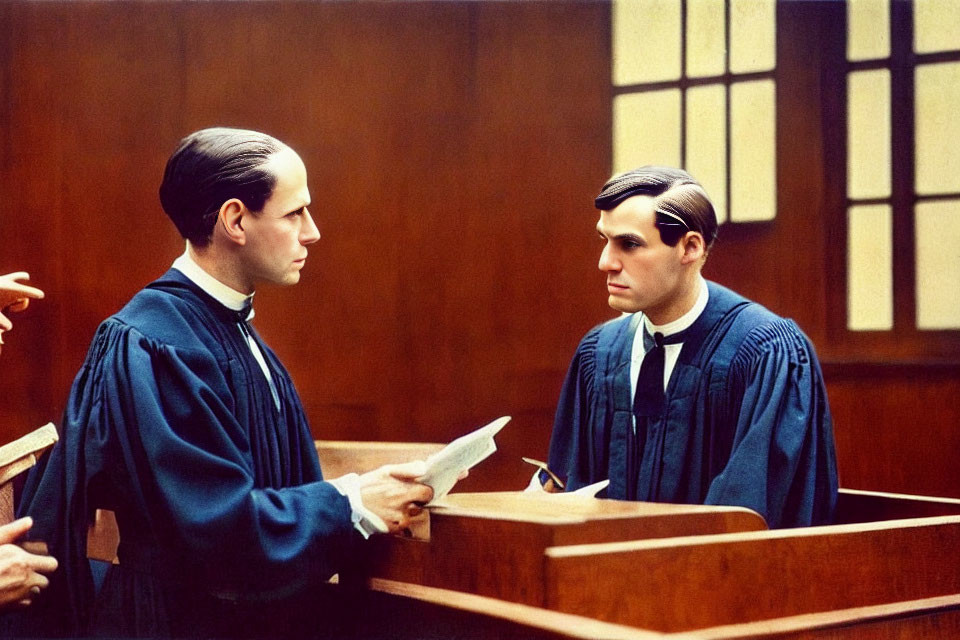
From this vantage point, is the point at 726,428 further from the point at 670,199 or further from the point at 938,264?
the point at 938,264

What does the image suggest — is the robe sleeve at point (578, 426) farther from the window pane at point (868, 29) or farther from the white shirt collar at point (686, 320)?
the window pane at point (868, 29)

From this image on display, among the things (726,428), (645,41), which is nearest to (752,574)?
(726,428)

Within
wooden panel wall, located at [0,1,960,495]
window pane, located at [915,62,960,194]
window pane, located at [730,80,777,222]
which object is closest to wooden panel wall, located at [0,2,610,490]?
wooden panel wall, located at [0,1,960,495]

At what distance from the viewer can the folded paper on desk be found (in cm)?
233

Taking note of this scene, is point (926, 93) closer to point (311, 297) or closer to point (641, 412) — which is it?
point (641, 412)

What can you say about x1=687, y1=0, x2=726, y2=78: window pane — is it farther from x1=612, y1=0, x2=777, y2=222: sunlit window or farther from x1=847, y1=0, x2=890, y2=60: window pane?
x1=847, y1=0, x2=890, y2=60: window pane

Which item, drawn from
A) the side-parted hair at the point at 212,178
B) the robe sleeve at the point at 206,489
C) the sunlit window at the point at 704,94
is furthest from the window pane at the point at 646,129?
the robe sleeve at the point at 206,489

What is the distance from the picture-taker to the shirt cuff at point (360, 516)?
7.82 feet

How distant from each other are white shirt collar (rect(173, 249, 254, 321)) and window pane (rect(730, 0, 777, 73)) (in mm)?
2836

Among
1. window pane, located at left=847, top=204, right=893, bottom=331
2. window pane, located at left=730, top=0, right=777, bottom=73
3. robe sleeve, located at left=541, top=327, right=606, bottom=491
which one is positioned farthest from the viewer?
window pane, located at left=730, top=0, right=777, bottom=73

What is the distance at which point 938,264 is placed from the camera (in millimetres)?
4406

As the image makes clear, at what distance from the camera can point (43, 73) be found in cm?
516

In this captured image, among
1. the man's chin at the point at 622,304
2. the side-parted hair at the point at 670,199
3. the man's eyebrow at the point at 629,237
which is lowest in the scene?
the man's chin at the point at 622,304

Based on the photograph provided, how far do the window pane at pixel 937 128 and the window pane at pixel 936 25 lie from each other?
76 mm
